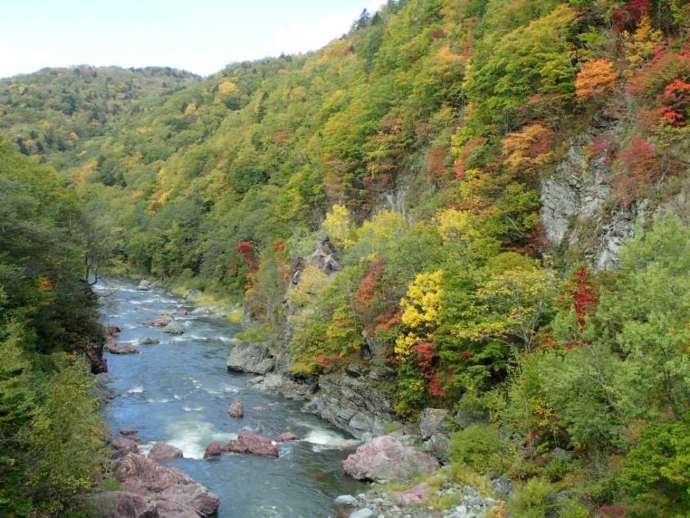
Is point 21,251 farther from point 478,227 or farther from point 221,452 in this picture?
point 478,227

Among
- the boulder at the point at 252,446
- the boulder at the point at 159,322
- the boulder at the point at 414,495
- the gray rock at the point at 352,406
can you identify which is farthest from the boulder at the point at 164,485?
the boulder at the point at 159,322

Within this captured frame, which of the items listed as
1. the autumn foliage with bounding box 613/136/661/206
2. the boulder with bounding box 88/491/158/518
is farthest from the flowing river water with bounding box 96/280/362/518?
the autumn foliage with bounding box 613/136/661/206

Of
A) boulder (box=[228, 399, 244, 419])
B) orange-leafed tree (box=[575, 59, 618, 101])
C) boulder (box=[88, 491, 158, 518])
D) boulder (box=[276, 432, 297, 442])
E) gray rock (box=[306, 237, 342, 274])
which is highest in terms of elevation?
orange-leafed tree (box=[575, 59, 618, 101])

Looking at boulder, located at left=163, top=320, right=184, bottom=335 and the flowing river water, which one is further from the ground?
boulder, located at left=163, top=320, right=184, bottom=335

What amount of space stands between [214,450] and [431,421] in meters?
12.2

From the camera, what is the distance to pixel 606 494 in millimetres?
20906

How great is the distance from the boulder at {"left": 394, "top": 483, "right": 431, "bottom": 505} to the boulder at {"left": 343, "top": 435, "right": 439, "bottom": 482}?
1567 mm

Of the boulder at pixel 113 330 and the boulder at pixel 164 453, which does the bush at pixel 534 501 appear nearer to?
the boulder at pixel 164 453

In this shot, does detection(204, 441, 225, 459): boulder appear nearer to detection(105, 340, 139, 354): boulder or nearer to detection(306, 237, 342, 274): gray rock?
detection(306, 237, 342, 274): gray rock

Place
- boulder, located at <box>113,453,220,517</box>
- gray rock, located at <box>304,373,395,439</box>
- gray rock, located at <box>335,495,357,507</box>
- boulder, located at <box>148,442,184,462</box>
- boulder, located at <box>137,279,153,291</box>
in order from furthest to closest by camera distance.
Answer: boulder, located at <box>137,279,153,291</box>
gray rock, located at <box>304,373,395,439</box>
boulder, located at <box>148,442,184,462</box>
gray rock, located at <box>335,495,357,507</box>
boulder, located at <box>113,453,220,517</box>

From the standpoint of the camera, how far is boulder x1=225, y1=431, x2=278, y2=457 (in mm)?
32531

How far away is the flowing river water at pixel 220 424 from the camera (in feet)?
91.5

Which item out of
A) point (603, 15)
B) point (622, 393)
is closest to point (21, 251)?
point (622, 393)

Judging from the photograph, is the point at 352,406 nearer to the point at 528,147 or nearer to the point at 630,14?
the point at 528,147
